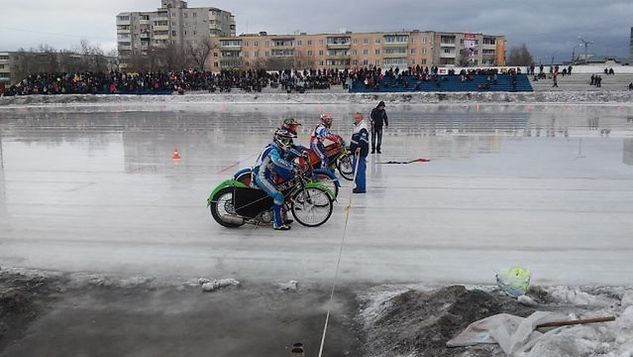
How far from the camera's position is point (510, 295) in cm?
614

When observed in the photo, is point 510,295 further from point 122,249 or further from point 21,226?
point 21,226

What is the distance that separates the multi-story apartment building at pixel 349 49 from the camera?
123438 mm

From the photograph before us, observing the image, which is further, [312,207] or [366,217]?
[366,217]

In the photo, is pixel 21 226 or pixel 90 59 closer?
pixel 21 226

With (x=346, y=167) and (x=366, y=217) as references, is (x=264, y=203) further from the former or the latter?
(x=346, y=167)

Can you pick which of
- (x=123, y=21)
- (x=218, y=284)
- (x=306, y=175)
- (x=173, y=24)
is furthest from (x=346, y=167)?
(x=123, y=21)

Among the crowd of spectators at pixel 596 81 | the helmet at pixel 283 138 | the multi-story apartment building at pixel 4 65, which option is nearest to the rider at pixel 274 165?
the helmet at pixel 283 138

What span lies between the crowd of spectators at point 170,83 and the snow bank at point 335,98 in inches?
130

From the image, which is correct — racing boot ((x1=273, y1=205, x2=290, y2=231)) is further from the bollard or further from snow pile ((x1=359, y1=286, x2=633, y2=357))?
the bollard

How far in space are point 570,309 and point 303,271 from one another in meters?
3.00

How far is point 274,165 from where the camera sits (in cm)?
888

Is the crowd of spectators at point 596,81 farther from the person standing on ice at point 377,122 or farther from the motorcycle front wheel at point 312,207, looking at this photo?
the motorcycle front wheel at point 312,207

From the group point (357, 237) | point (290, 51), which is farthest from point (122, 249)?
Result: point (290, 51)

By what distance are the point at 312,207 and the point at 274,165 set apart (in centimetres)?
93
